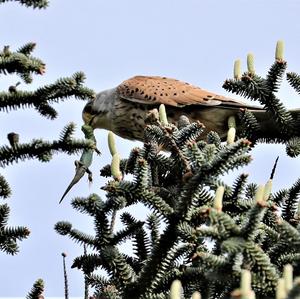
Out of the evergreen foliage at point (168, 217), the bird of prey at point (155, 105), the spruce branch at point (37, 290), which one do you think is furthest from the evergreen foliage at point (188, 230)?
the bird of prey at point (155, 105)

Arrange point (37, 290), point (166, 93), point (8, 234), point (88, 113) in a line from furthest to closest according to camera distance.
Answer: point (88, 113)
point (166, 93)
point (8, 234)
point (37, 290)

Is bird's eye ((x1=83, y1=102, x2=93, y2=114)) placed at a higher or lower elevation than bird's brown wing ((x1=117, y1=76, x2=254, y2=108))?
higher

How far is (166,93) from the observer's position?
26.4ft

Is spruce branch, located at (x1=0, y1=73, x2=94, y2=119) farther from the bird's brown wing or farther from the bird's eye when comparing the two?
the bird's eye

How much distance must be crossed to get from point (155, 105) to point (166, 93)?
156mm

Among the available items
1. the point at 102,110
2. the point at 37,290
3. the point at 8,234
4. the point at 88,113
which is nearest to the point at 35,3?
the point at 8,234

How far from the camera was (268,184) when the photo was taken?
11.0 feet

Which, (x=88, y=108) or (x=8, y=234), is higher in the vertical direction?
(x=88, y=108)

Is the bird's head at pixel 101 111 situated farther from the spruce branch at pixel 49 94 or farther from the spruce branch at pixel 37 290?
the spruce branch at pixel 37 290

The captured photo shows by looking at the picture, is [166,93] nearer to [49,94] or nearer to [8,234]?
[49,94]

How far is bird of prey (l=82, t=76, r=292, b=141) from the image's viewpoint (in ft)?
25.1

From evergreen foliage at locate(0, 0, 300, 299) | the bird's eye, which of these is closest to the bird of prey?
the bird's eye

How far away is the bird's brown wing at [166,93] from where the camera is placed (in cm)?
779

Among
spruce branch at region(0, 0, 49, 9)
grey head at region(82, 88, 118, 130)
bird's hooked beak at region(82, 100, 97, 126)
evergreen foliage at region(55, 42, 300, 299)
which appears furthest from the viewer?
bird's hooked beak at region(82, 100, 97, 126)
